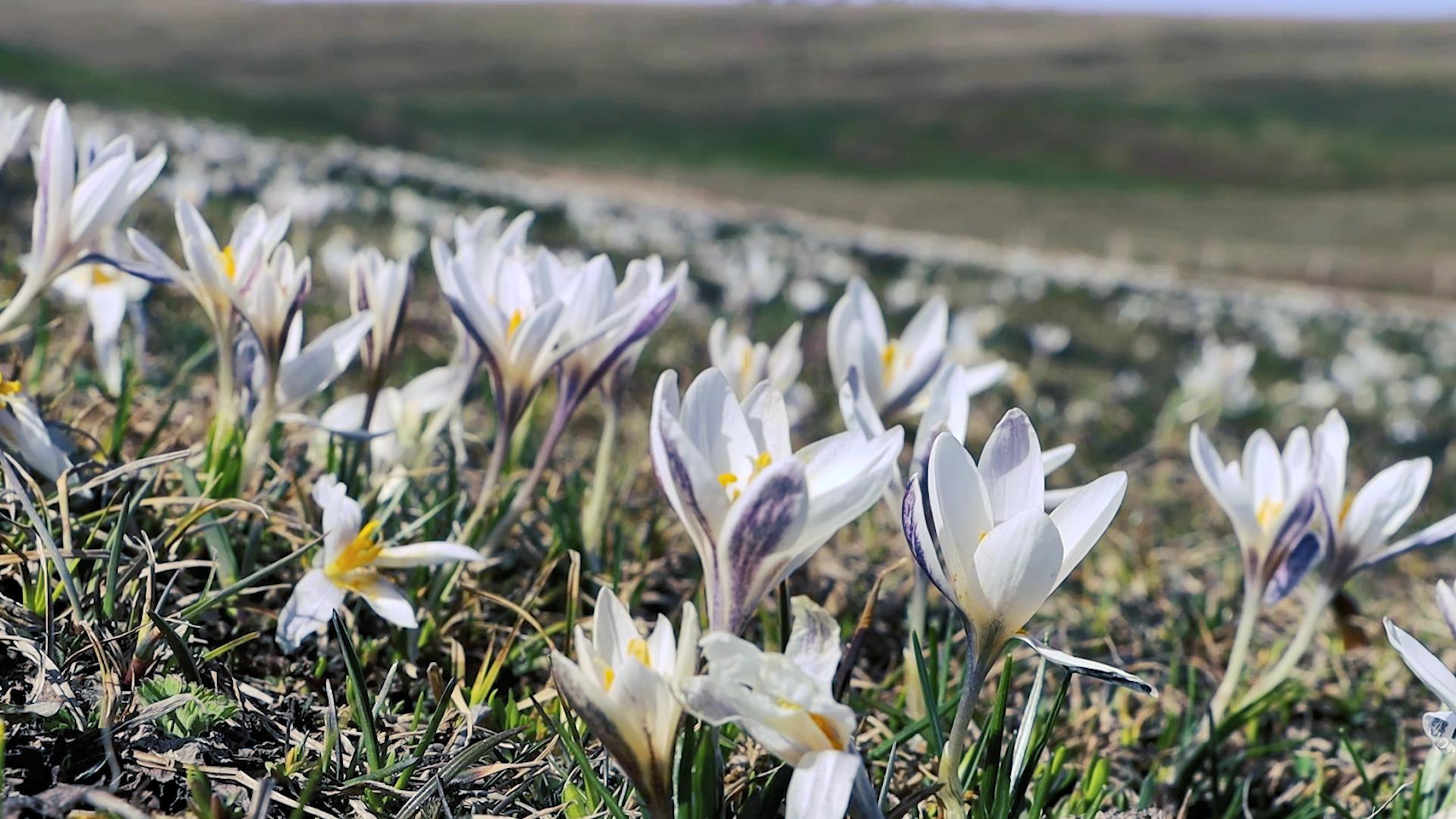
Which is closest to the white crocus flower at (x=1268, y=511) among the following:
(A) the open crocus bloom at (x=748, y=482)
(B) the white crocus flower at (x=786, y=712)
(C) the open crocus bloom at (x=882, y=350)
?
(C) the open crocus bloom at (x=882, y=350)

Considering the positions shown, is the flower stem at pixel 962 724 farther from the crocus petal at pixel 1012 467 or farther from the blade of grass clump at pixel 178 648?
the blade of grass clump at pixel 178 648

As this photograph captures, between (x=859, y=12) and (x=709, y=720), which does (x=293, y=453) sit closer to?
(x=709, y=720)

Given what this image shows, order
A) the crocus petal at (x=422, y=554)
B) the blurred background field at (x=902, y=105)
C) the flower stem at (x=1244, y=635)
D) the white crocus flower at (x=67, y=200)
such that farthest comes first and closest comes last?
the blurred background field at (x=902, y=105) → the flower stem at (x=1244, y=635) → the white crocus flower at (x=67, y=200) → the crocus petal at (x=422, y=554)

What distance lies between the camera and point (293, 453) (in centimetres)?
225

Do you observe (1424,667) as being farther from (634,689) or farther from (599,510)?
(599,510)

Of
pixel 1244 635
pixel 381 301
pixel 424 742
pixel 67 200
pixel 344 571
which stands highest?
pixel 67 200

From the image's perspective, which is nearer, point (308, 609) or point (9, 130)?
point (308, 609)

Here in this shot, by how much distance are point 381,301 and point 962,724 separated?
1060 mm

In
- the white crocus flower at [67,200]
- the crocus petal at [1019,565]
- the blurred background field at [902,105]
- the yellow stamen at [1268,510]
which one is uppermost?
the white crocus flower at [67,200]

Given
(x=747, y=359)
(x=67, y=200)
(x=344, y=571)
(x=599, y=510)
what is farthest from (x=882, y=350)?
(x=67, y=200)

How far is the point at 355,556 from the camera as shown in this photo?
54.7 inches

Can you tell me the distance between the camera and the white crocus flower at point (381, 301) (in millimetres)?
1678

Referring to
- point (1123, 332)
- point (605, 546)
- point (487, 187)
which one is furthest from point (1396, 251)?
point (605, 546)

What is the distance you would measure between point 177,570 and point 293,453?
792 mm
